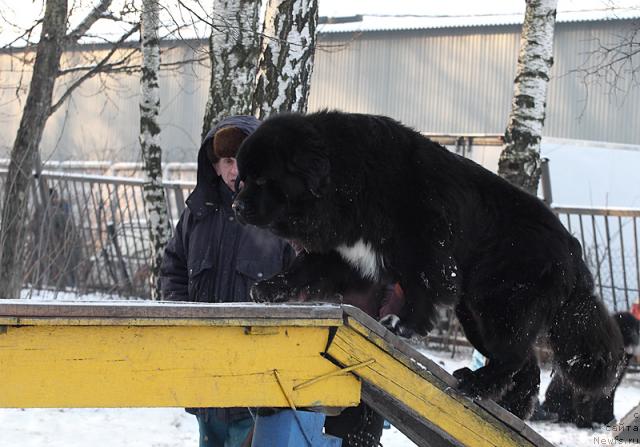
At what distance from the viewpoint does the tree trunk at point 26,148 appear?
7.45m

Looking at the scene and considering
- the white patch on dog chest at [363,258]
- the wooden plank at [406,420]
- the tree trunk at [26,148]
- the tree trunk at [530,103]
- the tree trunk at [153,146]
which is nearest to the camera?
the wooden plank at [406,420]

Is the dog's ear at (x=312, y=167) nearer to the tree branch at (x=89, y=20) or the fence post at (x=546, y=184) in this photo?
the fence post at (x=546, y=184)

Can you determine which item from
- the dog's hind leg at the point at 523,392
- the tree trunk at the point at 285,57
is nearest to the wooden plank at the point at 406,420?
the dog's hind leg at the point at 523,392

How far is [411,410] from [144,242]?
7680mm

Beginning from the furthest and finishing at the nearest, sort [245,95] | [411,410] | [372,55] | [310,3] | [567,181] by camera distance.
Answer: [372,55] < [567,181] < [245,95] < [310,3] < [411,410]

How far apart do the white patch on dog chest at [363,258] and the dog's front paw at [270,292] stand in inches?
12.6

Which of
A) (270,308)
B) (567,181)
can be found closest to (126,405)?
(270,308)

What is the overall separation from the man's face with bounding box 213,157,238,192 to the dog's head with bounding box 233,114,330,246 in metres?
0.36

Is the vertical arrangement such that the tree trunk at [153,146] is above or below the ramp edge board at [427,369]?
above

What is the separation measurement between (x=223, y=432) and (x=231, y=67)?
314 cm

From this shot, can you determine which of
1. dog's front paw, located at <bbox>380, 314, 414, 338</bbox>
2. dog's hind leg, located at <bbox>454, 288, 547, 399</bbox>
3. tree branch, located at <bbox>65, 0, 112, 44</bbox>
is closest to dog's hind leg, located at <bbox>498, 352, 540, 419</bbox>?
dog's hind leg, located at <bbox>454, 288, 547, 399</bbox>

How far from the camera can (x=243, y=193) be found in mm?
3490

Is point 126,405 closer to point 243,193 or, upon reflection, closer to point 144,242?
point 243,193

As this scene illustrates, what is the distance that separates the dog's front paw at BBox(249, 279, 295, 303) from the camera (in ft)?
11.3
